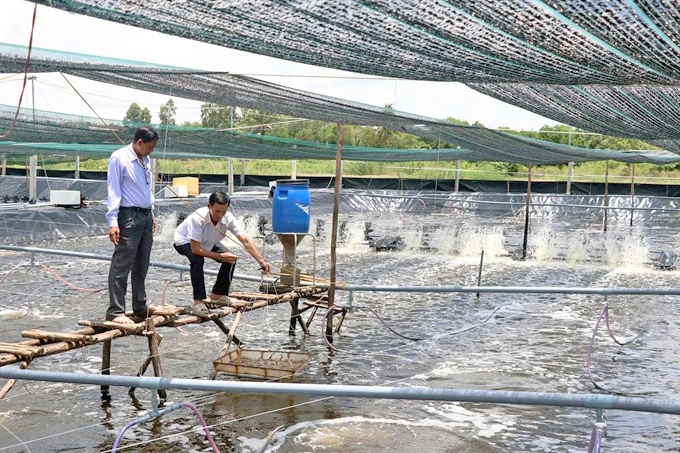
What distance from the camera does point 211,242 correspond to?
8.20 metres

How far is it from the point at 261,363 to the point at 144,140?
2461 mm

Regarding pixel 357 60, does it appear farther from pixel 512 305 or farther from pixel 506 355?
pixel 512 305

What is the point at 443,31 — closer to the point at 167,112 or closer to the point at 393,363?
the point at 393,363

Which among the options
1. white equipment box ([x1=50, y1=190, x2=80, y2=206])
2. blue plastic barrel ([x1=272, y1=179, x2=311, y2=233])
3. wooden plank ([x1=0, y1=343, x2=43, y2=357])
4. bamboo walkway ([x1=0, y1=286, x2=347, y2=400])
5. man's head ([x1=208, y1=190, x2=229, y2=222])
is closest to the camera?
wooden plank ([x1=0, y1=343, x2=43, y2=357])

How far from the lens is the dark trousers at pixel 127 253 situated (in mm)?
6734

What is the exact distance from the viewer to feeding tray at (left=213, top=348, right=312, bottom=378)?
7.64m

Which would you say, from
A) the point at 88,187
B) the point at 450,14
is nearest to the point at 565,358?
the point at 450,14

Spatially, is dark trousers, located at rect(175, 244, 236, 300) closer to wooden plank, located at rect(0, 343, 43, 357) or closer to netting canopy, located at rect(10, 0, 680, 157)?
wooden plank, located at rect(0, 343, 43, 357)

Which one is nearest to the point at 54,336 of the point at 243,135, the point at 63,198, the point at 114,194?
the point at 114,194

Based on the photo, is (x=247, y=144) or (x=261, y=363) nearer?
(x=261, y=363)

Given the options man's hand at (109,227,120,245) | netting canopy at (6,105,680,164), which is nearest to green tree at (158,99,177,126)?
netting canopy at (6,105,680,164)

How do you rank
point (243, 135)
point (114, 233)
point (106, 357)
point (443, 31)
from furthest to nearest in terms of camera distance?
point (243, 135)
point (106, 357)
point (114, 233)
point (443, 31)

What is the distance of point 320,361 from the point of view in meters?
8.88

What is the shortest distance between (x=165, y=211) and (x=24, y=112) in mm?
12229
